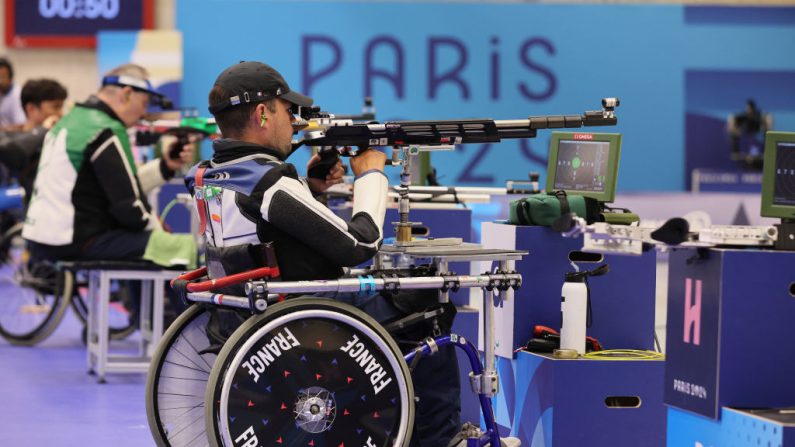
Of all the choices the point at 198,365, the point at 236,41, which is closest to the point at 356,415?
the point at 198,365

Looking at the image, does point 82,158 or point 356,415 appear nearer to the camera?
point 356,415

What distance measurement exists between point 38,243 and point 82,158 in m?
0.45

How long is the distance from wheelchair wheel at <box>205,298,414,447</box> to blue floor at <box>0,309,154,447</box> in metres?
1.49

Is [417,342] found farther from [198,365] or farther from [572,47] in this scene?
[572,47]

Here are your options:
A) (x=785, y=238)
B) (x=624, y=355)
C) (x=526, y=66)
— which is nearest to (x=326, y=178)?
(x=624, y=355)

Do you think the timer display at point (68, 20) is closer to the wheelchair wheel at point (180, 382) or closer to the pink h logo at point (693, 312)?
the wheelchair wheel at point (180, 382)

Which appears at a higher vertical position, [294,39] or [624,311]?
[294,39]

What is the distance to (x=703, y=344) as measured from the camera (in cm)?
303

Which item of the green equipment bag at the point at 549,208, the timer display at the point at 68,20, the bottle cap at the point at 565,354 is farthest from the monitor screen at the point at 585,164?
the timer display at the point at 68,20

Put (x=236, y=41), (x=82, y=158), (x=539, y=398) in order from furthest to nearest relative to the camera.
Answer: (x=236, y=41) → (x=82, y=158) → (x=539, y=398)

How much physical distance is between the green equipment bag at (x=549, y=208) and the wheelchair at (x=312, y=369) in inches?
24.6

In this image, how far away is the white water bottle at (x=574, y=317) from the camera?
146 inches

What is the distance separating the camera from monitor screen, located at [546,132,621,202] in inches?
166

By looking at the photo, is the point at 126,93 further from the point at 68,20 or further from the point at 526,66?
the point at 526,66
